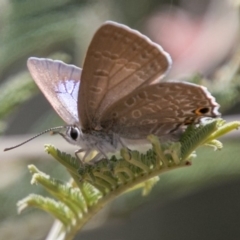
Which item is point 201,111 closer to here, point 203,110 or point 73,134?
point 203,110

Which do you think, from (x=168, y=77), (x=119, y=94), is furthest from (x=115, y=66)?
(x=168, y=77)

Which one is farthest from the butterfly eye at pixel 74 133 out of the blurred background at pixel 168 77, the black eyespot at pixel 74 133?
the blurred background at pixel 168 77

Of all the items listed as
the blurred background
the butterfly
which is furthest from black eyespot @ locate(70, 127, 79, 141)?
the blurred background

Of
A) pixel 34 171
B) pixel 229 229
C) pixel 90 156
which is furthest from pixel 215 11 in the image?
pixel 34 171

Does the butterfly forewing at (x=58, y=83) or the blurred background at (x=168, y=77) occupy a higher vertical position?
the butterfly forewing at (x=58, y=83)

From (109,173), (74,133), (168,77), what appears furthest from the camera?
(168,77)

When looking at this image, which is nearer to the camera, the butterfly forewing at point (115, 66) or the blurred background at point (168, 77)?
the butterfly forewing at point (115, 66)

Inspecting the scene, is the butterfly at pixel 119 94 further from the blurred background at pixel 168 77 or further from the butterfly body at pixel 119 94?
the blurred background at pixel 168 77
